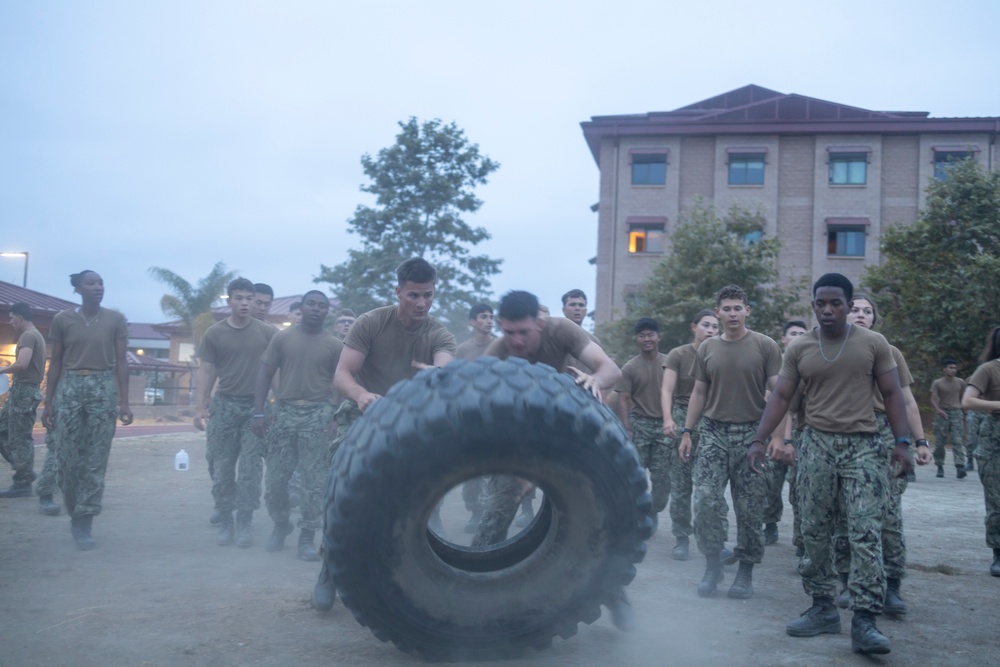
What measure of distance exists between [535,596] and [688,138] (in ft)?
113

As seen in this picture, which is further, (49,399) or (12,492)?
(12,492)

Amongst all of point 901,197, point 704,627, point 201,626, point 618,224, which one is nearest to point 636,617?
point 704,627

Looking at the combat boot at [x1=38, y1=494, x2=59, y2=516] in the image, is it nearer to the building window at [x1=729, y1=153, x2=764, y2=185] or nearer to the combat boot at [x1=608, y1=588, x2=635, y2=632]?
the combat boot at [x1=608, y1=588, x2=635, y2=632]

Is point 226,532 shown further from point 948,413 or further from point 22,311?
point 948,413

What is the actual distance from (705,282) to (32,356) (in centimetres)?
2139

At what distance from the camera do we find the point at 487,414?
3.88 m

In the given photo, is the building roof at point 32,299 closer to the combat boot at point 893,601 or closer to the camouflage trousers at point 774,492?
the camouflage trousers at point 774,492

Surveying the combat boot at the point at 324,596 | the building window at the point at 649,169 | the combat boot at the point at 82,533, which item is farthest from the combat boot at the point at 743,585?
the building window at the point at 649,169

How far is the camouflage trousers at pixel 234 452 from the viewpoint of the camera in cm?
769

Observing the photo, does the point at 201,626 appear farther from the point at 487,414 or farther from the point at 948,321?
the point at 948,321

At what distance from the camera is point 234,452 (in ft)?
25.8

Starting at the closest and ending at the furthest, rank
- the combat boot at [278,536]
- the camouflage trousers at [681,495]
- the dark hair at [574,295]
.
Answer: the combat boot at [278,536]
the camouflage trousers at [681,495]
the dark hair at [574,295]

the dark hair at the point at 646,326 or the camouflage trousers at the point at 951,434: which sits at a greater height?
the dark hair at the point at 646,326

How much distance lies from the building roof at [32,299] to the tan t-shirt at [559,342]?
24.2 m
